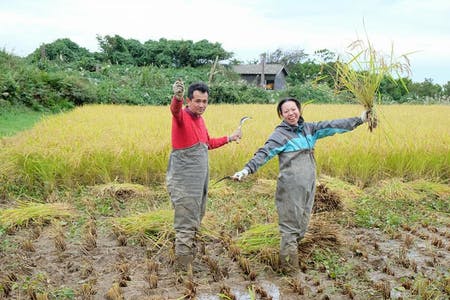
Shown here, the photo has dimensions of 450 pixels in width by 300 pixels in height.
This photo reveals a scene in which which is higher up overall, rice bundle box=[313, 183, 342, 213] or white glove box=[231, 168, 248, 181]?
white glove box=[231, 168, 248, 181]

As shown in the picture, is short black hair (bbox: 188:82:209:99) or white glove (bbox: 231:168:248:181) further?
short black hair (bbox: 188:82:209:99)

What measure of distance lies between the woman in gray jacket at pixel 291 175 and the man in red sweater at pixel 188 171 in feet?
1.28

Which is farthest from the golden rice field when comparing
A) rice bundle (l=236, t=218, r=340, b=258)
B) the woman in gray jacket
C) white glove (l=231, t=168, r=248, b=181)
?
white glove (l=231, t=168, r=248, b=181)

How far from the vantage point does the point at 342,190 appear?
4.88 meters

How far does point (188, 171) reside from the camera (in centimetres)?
304

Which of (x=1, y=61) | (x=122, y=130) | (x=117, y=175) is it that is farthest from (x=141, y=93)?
(x=117, y=175)

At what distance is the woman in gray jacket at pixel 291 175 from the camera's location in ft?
9.96

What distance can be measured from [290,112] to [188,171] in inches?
30.1

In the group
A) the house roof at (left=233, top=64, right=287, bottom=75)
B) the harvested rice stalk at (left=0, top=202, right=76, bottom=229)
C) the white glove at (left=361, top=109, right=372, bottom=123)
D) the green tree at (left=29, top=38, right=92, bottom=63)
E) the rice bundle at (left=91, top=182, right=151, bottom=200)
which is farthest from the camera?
the house roof at (left=233, top=64, right=287, bottom=75)

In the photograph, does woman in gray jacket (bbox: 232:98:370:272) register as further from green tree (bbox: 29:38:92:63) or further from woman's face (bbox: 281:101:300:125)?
green tree (bbox: 29:38:92:63)

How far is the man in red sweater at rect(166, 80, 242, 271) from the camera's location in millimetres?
3010

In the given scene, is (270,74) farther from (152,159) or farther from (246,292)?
(246,292)

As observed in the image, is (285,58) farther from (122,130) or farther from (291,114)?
(291,114)

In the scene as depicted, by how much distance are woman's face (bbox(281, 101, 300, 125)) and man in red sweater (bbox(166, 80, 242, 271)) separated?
0.52m
